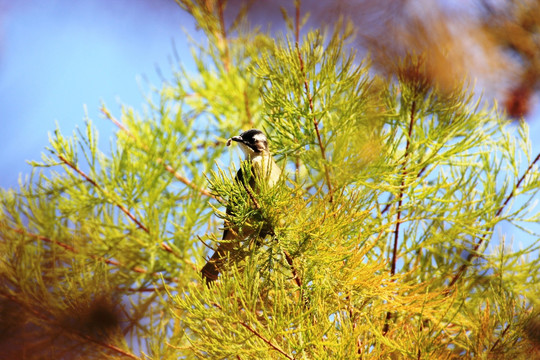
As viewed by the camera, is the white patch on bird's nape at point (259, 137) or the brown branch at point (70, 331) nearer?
the brown branch at point (70, 331)

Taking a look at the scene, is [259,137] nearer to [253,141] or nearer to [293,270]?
[253,141]

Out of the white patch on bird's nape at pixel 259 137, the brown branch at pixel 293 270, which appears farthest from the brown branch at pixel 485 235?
the white patch on bird's nape at pixel 259 137

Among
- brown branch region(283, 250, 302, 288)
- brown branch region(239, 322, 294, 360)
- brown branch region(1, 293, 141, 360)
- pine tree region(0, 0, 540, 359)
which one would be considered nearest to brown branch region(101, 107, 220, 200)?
pine tree region(0, 0, 540, 359)

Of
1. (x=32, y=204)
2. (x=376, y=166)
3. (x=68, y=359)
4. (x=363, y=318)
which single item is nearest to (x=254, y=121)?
(x=32, y=204)

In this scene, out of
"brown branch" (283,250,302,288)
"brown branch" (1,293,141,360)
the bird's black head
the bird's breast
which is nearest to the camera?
"brown branch" (1,293,141,360)

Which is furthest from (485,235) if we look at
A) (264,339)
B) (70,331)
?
(70,331)

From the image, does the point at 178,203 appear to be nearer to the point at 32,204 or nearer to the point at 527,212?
the point at 32,204

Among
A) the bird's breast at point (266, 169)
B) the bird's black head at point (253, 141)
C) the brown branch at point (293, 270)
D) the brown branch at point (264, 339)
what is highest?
the bird's black head at point (253, 141)

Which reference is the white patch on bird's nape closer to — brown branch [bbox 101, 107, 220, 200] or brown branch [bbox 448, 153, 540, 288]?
brown branch [bbox 101, 107, 220, 200]

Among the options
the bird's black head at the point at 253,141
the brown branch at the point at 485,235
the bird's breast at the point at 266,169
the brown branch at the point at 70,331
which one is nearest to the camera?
the brown branch at the point at 70,331

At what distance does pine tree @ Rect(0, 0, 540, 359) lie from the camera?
1.06 metres

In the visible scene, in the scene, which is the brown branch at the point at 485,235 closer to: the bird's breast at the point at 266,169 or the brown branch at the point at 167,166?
the bird's breast at the point at 266,169

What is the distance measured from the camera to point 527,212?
5.41 ft

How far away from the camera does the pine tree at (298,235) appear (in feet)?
3.49
